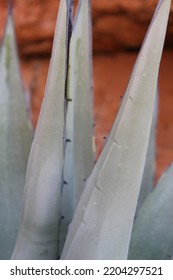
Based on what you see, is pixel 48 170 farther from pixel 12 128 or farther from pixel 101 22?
pixel 101 22

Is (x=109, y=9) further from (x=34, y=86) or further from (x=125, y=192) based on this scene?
(x=125, y=192)

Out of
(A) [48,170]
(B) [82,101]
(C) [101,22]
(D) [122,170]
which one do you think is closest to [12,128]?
(B) [82,101]

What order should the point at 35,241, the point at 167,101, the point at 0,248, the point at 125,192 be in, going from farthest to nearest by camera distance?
the point at 167,101 < the point at 0,248 < the point at 35,241 < the point at 125,192

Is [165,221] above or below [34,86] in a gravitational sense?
below

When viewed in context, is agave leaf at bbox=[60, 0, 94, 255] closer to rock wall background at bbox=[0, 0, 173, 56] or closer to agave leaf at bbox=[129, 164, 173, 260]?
agave leaf at bbox=[129, 164, 173, 260]

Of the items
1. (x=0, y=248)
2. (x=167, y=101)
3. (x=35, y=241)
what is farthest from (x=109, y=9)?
(x=35, y=241)

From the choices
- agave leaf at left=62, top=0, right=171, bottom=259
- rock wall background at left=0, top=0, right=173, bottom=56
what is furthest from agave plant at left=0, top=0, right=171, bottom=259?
rock wall background at left=0, top=0, right=173, bottom=56
